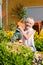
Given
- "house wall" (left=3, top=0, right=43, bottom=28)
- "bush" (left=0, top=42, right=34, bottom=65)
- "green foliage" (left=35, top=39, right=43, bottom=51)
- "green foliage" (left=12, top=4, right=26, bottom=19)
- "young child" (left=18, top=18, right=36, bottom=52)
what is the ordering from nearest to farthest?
"bush" (left=0, top=42, right=34, bottom=65) → "young child" (left=18, top=18, right=36, bottom=52) → "green foliage" (left=35, top=39, right=43, bottom=51) → "green foliage" (left=12, top=4, right=26, bottom=19) → "house wall" (left=3, top=0, right=43, bottom=28)

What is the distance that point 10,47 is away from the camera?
494cm

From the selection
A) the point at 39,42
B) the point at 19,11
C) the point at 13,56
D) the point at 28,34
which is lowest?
the point at 39,42

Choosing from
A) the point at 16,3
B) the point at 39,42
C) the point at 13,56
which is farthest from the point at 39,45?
the point at 16,3

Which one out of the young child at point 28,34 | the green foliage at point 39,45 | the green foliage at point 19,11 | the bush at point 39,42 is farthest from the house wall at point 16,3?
the young child at point 28,34

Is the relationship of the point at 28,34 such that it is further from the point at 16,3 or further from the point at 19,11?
the point at 16,3

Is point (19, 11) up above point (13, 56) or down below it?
above


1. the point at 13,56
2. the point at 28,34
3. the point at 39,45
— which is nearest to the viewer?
the point at 13,56

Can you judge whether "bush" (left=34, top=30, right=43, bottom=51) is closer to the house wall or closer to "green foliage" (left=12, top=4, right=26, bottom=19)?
"green foliage" (left=12, top=4, right=26, bottom=19)

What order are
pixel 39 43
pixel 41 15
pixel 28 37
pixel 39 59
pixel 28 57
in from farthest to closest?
pixel 41 15 < pixel 39 43 < pixel 28 37 < pixel 39 59 < pixel 28 57

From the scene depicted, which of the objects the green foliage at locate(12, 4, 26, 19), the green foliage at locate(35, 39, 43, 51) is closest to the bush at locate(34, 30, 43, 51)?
the green foliage at locate(35, 39, 43, 51)

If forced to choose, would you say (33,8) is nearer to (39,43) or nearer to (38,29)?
(38,29)

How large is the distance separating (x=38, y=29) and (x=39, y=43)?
147 cm

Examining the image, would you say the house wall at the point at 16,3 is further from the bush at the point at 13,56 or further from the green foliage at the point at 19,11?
the bush at the point at 13,56

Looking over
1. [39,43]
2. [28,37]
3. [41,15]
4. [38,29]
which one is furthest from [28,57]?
[41,15]
